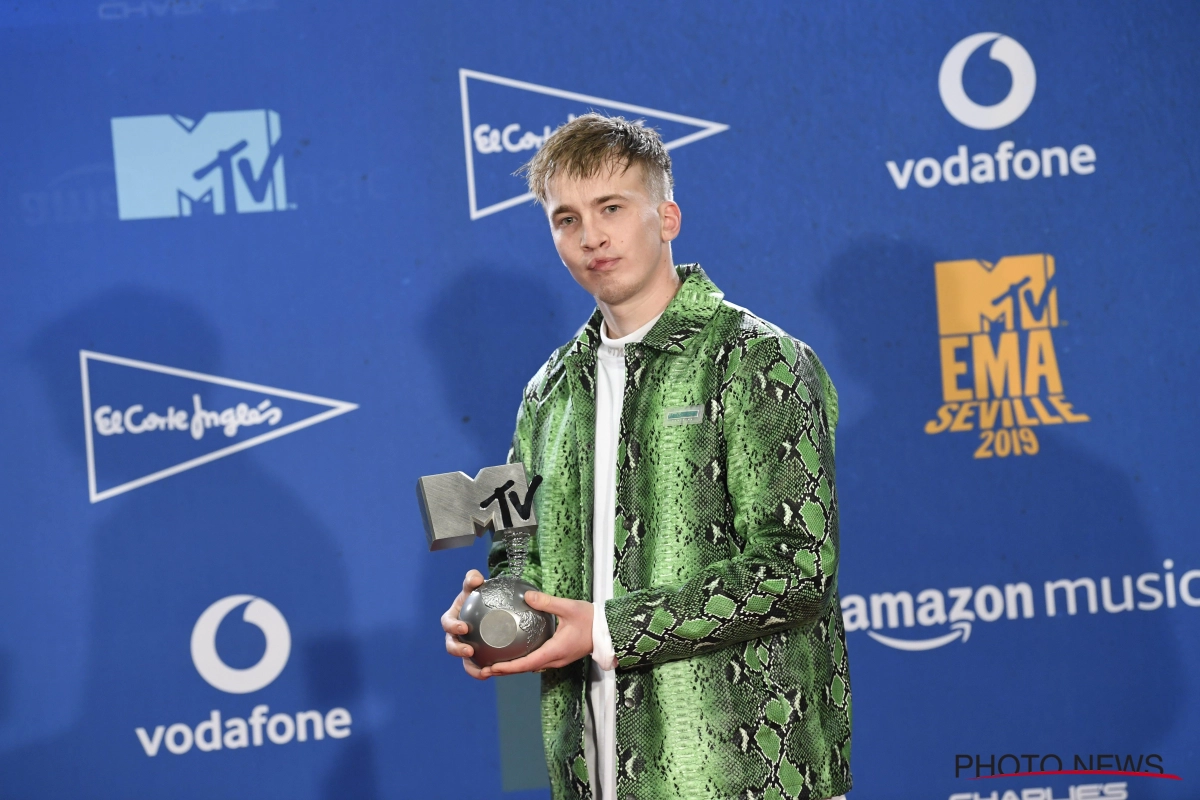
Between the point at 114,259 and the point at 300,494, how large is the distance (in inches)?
31.5

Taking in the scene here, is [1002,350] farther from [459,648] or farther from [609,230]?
[459,648]

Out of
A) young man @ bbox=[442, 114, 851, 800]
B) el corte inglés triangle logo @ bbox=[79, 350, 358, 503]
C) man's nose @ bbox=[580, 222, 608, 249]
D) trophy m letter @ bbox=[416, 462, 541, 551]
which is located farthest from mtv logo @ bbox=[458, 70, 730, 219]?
trophy m letter @ bbox=[416, 462, 541, 551]

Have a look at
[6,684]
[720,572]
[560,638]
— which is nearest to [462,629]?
[560,638]

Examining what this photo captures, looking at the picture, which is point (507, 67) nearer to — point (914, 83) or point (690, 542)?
point (914, 83)

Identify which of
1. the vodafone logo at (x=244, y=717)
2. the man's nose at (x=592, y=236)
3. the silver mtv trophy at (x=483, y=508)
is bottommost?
the vodafone logo at (x=244, y=717)

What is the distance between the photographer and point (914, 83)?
3.16m

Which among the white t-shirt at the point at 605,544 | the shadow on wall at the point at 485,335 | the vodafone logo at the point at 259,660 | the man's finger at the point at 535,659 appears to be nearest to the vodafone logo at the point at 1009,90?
the shadow on wall at the point at 485,335

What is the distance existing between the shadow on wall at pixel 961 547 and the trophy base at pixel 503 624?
1.74 metres

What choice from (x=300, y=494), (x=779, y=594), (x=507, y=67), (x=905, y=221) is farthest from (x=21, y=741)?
(x=905, y=221)

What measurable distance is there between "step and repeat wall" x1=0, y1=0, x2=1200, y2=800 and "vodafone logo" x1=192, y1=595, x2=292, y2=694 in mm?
11

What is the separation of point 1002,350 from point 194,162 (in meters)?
2.23

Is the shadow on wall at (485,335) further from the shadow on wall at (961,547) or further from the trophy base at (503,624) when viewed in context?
the trophy base at (503,624)

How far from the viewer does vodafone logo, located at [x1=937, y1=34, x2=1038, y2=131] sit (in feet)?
10.4

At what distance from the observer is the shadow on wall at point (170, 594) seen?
3.12 metres
